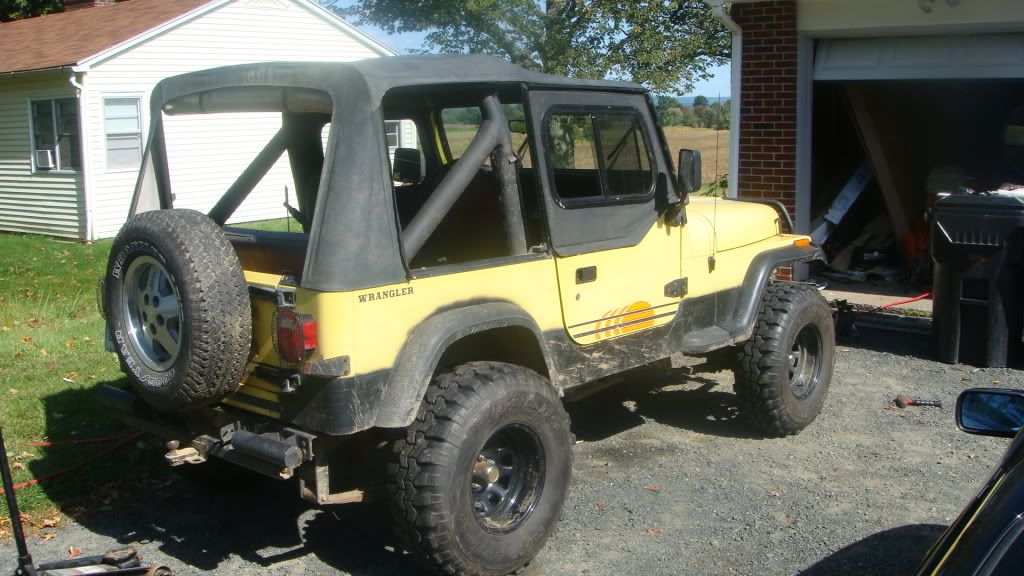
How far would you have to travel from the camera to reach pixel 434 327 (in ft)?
13.6

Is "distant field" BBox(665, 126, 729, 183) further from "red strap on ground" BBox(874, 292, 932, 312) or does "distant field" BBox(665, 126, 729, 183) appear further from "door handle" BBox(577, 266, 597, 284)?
"door handle" BBox(577, 266, 597, 284)

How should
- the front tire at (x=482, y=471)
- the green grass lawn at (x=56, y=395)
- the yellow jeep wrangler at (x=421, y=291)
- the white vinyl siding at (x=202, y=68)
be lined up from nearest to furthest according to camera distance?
the yellow jeep wrangler at (x=421, y=291)
the front tire at (x=482, y=471)
the green grass lawn at (x=56, y=395)
the white vinyl siding at (x=202, y=68)

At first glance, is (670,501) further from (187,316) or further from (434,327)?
(187,316)

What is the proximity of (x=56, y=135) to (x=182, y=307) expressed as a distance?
15.6m

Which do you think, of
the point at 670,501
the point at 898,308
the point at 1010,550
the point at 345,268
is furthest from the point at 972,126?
the point at 1010,550

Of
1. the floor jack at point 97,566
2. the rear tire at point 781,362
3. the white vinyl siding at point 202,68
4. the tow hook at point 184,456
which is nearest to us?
the floor jack at point 97,566

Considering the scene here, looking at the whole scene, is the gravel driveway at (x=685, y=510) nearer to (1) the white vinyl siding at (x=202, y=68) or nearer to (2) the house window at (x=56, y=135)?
(1) the white vinyl siding at (x=202, y=68)

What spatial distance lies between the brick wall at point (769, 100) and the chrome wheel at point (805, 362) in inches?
148

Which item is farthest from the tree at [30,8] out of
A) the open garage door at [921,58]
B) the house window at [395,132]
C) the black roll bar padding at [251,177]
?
the black roll bar padding at [251,177]

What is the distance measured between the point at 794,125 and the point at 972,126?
15.7 ft

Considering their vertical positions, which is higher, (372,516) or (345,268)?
(345,268)

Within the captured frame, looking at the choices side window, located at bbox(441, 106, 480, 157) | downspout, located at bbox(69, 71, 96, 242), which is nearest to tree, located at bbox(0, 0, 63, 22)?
downspout, located at bbox(69, 71, 96, 242)

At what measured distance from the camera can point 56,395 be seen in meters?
6.66

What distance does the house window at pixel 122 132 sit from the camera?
674 inches
